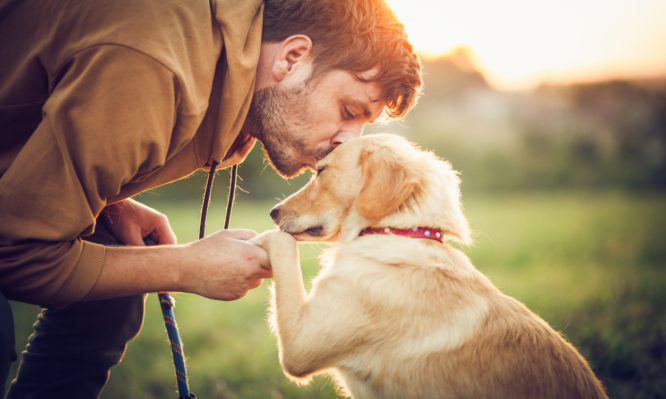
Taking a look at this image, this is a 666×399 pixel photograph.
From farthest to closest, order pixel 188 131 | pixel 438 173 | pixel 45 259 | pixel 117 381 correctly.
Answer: pixel 117 381 < pixel 438 173 < pixel 188 131 < pixel 45 259

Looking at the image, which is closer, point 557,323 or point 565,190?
point 557,323

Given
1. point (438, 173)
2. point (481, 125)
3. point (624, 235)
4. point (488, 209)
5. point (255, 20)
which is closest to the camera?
point (255, 20)

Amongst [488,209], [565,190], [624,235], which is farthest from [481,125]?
[624,235]

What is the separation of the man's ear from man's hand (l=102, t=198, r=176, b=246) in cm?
109

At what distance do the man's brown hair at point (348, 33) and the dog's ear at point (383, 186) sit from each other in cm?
50

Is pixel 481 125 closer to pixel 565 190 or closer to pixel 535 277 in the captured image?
pixel 565 190

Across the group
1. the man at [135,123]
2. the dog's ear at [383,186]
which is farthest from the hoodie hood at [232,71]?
the dog's ear at [383,186]

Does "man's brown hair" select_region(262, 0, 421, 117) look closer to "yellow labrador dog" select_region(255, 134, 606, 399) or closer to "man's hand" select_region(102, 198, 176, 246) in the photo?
"yellow labrador dog" select_region(255, 134, 606, 399)

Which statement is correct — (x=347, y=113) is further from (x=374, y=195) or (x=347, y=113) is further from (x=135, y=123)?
(x=135, y=123)

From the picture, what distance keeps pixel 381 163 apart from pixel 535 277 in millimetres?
3668

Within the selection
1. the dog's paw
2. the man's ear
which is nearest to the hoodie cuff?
the dog's paw

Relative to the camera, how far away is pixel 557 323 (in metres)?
3.62

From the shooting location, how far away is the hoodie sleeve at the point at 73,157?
1520 millimetres

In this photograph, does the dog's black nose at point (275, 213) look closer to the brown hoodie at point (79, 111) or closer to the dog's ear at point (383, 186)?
the dog's ear at point (383, 186)
